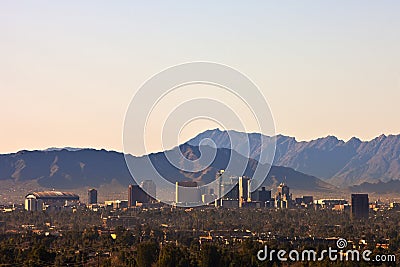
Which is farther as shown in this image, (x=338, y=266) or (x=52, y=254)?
(x=52, y=254)

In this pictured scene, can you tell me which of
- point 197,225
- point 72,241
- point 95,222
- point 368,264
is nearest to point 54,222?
point 95,222

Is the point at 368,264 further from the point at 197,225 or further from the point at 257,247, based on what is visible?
the point at 197,225

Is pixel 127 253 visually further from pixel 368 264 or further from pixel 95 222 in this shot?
pixel 95 222

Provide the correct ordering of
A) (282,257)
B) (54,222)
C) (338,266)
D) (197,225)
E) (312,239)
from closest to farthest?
(338,266)
(282,257)
(312,239)
(197,225)
(54,222)

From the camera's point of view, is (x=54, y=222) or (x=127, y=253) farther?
(x=54, y=222)

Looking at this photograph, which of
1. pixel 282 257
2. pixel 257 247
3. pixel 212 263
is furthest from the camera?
pixel 257 247

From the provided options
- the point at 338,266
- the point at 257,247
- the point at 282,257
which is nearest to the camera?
the point at 338,266

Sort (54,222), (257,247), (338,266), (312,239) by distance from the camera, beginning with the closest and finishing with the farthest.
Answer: (338,266) → (257,247) → (312,239) → (54,222)

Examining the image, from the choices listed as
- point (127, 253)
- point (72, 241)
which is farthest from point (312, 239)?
point (127, 253)
